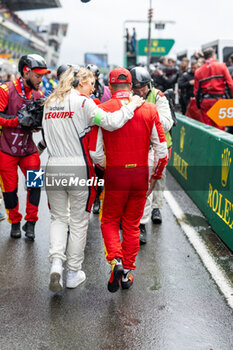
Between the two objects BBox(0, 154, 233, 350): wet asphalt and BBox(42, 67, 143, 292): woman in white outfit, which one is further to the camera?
BBox(42, 67, 143, 292): woman in white outfit

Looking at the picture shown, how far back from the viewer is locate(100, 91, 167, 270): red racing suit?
375 cm

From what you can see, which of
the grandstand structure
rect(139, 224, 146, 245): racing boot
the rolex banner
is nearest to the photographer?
rect(139, 224, 146, 245): racing boot

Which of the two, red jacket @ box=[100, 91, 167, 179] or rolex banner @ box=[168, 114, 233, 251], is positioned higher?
red jacket @ box=[100, 91, 167, 179]

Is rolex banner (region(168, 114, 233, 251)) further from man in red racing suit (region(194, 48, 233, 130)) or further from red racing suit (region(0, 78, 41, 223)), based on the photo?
red racing suit (region(0, 78, 41, 223))

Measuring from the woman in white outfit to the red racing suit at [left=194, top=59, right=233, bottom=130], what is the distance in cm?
535

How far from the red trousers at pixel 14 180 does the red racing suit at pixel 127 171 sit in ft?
5.02

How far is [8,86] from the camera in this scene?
5043 mm

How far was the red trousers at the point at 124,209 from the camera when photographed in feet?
12.7

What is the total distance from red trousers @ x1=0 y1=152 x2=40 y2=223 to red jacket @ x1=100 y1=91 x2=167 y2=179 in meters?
1.65

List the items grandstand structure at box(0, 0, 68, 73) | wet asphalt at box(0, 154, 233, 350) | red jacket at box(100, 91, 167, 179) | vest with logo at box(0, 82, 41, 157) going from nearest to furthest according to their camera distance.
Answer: wet asphalt at box(0, 154, 233, 350) → red jacket at box(100, 91, 167, 179) → vest with logo at box(0, 82, 41, 157) → grandstand structure at box(0, 0, 68, 73)

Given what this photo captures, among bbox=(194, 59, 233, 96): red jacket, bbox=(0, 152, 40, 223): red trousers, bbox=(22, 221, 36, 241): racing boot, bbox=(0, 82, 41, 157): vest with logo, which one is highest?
bbox=(194, 59, 233, 96): red jacket

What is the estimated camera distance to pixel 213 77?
8.84m

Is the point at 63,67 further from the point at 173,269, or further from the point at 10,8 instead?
the point at 10,8

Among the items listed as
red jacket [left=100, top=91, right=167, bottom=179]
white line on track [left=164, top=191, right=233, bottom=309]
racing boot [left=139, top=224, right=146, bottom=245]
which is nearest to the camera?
red jacket [left=100, top=91, right=167, bottom=179]
